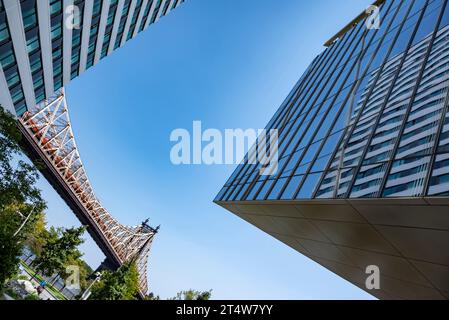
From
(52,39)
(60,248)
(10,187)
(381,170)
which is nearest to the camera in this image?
(381,170)

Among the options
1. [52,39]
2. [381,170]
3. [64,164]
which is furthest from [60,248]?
[381,170]

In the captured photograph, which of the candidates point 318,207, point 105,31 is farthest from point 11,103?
point 318,207

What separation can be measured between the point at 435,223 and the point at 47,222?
77.9 meters

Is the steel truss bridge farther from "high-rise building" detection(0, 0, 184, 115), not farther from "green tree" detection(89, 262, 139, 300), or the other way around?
"high-rise building" detection(0, 0, 184, 115)

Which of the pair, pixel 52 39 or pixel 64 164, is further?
pixel 64 164

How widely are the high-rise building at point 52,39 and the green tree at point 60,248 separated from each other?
14.8 m

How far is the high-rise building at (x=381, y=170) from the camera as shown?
25.9 ft

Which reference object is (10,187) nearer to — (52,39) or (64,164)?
(52,39)

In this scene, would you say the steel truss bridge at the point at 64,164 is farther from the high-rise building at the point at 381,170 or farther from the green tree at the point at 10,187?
the high-rise building at the point at 381,170

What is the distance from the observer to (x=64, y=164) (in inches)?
2287

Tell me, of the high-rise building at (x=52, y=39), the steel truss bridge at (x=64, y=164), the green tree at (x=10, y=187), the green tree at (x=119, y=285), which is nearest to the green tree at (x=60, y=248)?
the green tree at (x=119, y=285)

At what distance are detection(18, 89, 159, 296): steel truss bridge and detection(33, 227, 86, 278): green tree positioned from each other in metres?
8.14

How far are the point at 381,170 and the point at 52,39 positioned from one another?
1078 inches
